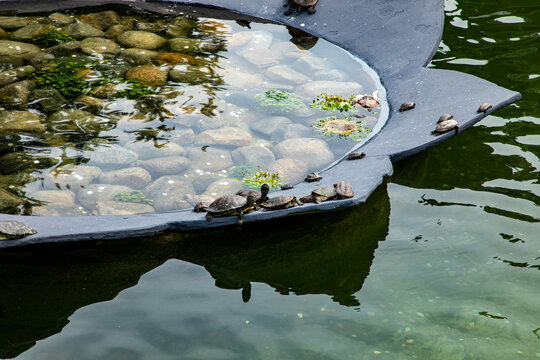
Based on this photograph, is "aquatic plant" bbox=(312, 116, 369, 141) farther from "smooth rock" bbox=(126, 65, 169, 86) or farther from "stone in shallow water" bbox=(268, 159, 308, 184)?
"smooth rock" bbox=(126, 65, 169, 86)

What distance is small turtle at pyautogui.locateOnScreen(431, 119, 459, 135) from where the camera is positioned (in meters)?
4.66

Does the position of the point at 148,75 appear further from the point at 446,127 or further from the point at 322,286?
the point at 322,286

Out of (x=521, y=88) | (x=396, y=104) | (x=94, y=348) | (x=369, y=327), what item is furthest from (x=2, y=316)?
(x=521, y=88)

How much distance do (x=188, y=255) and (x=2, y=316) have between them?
1.35 m

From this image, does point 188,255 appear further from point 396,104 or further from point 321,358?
point 396,104

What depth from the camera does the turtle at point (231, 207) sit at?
3850 millimetres

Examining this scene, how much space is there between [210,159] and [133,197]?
942mm

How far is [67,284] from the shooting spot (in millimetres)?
3703

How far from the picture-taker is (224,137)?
5.57m

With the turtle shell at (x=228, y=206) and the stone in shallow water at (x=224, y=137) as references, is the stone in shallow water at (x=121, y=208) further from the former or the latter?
the stone in shallow water at (x=224, y=137)

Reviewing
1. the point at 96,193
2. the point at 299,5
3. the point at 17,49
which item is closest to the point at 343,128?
the point at 96,193

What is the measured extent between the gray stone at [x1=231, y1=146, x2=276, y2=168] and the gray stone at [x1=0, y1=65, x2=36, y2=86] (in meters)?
3.36

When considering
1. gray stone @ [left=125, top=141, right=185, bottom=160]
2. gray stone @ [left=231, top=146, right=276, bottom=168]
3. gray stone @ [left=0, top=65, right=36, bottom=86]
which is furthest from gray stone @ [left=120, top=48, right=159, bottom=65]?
gray stone @ [left=231, top=146, right=276, bottom=168]

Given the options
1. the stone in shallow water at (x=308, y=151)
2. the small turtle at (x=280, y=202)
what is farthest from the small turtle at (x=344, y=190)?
the stone in shallow water at (x=308, y=151)
